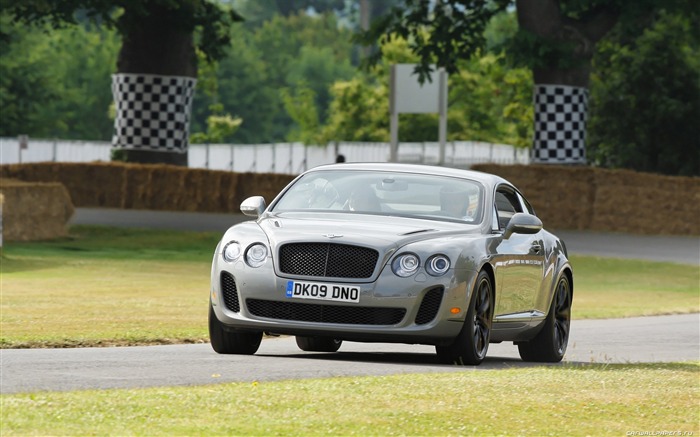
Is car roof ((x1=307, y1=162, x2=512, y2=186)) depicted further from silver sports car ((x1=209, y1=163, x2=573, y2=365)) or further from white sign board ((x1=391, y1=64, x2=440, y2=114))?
white sign board ((x1=391, y1=64, x2=440, y2=114))

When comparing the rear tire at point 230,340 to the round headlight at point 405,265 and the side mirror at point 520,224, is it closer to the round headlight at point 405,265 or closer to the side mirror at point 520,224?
the round headlight at point 405,265

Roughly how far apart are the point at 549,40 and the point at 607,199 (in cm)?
389

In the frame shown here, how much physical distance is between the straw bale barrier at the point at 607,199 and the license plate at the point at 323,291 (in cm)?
2696

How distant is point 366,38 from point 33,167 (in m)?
8.70

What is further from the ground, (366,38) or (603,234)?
(366,38)

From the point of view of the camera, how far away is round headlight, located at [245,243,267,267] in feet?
42.9

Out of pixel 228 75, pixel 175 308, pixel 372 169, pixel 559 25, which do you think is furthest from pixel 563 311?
pixel 228 75

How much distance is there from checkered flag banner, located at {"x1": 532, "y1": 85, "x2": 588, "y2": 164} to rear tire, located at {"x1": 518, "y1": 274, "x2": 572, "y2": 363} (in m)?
27.7

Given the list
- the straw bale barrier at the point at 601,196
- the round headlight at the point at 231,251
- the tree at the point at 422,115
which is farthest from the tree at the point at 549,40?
the tree at the point at 422,115

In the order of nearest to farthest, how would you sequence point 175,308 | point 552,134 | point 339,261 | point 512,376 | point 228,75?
point 512,376 < point 339,261 < point 175,308 < point 552,134 < point 228,75

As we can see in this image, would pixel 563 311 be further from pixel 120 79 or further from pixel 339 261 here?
pixel 120 79

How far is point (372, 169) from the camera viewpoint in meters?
14.6

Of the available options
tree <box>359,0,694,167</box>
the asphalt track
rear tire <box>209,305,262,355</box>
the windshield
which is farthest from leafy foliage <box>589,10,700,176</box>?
rear tire <box>209,305,262,355</box>

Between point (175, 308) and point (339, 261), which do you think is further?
point (175, 308)
